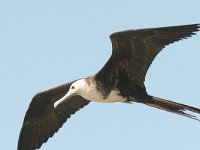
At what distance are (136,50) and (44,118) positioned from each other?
86.5 inches

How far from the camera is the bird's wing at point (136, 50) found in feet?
24.5

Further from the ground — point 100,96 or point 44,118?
point 100,96

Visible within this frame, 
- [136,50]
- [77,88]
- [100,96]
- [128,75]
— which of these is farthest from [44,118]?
[136,50]

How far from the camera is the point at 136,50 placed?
784cm

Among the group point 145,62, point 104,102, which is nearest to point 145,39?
point 145,62

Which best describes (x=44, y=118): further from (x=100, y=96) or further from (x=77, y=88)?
(x=100, y=96)

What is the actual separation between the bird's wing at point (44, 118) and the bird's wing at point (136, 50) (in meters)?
1.31

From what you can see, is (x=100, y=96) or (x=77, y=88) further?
(x=77, y=88)

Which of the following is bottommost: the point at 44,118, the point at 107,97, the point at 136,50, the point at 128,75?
the point at 44,118

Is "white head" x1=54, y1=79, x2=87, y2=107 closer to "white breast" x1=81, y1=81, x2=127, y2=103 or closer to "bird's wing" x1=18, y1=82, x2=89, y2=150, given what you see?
"white breast" x1=81, y1=81, x2=127, y2=103

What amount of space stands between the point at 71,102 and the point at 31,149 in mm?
829

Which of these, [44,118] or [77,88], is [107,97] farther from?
[44,118]

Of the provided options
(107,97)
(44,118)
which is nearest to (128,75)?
(107,97)

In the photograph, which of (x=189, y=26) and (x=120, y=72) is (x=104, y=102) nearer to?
(x=120, y=72)
